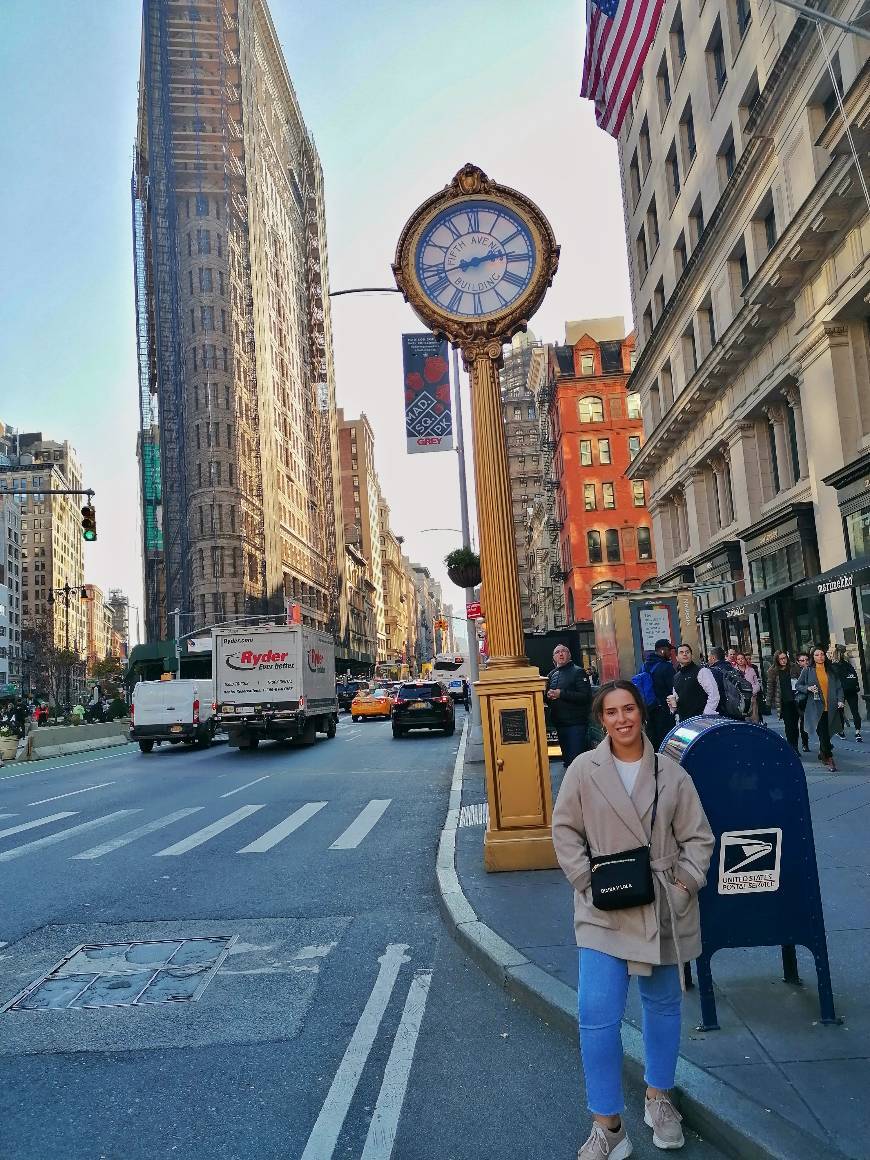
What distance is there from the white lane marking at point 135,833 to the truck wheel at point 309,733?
13.5 meters

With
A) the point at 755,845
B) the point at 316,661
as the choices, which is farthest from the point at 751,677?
the point at 316,661

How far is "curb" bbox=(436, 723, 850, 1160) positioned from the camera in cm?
340

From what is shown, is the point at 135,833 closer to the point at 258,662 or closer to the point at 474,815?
the point at 474,815

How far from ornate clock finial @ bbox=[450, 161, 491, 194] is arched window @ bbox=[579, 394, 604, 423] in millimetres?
58514

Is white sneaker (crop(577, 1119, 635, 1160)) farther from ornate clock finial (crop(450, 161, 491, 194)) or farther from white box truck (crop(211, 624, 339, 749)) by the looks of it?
white box truck (crop(211, 624, 339, 749))

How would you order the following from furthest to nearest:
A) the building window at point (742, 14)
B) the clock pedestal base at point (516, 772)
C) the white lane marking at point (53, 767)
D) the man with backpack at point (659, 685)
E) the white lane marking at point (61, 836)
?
the building window at point (742, 14), the white lane marking at point (53, 767), the man with backpack at point (659, 685), the white lane marking at point (61, 836), the clock pedestal base at point (516, 772)

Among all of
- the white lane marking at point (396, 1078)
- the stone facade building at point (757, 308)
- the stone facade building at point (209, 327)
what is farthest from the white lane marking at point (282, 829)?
the stone facade building at point (209, 327)

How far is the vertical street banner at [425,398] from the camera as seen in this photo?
19.5 m

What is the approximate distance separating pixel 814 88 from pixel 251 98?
7962 cm

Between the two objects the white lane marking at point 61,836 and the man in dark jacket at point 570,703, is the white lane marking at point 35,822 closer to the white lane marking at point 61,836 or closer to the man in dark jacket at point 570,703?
the white lane marking at point 61,836

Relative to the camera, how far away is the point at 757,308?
79.9ft

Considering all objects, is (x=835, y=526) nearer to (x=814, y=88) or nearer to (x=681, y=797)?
(x=814, y=88)

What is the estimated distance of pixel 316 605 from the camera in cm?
10562

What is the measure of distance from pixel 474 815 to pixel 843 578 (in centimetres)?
967
